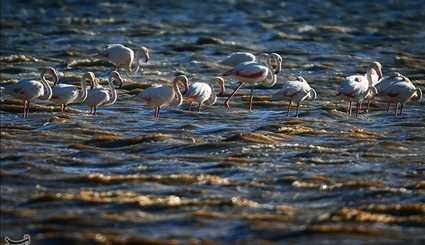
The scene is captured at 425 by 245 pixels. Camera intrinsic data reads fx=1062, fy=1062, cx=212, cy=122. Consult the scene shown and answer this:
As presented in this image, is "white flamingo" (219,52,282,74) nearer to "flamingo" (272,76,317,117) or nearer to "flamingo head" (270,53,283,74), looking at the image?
"flamingo head" (270,53,283,74)

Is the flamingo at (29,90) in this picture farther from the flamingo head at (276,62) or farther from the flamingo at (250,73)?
the flamingo head at (276,62)

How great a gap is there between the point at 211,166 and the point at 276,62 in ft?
23.1

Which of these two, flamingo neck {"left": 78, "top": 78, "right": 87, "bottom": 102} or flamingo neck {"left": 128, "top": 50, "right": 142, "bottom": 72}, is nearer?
flamingo neck {"left": 78, "top": 78, "right": 87, "bottom": 102}

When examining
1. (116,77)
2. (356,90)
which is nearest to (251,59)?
(116,77)

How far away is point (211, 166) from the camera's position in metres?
13.1

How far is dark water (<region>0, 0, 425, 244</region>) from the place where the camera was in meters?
10.1

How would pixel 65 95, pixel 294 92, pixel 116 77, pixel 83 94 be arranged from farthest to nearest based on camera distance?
pixel 116 77 → pixel 294 92 → pixel 83 94 → pixel 65 95

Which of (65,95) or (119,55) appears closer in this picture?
(65,95)

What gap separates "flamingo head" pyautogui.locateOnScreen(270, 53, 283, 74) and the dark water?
587 mm

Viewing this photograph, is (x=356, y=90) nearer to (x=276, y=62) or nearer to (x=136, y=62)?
(x=276, y=62)

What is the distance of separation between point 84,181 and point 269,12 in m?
27.0

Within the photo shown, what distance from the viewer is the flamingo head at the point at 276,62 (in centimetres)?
1964

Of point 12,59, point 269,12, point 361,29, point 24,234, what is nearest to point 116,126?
point 24,234

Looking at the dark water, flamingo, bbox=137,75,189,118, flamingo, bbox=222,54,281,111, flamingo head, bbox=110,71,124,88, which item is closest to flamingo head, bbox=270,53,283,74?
the dark water
